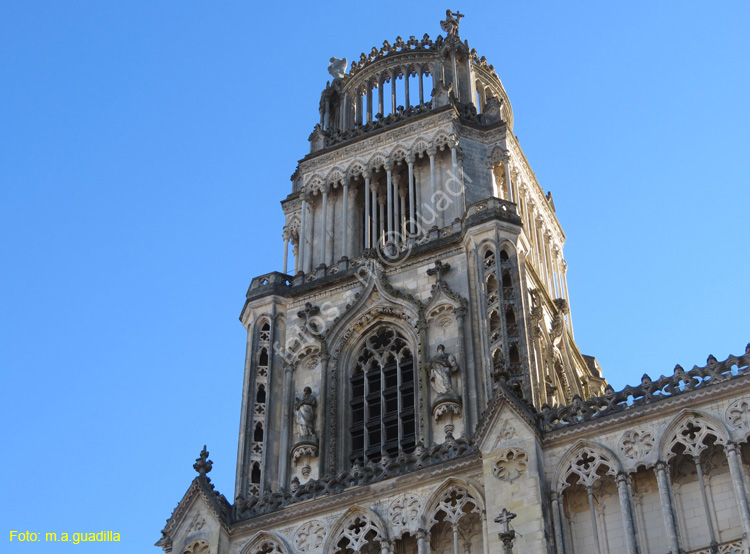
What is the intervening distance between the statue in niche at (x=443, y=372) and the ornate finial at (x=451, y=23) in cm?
1595

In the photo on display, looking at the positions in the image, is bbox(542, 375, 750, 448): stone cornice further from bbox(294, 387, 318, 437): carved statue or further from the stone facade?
bbox(294, 387, 318, 437): carved statue

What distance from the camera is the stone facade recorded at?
1145 inches

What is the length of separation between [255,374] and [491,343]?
695 centimetres

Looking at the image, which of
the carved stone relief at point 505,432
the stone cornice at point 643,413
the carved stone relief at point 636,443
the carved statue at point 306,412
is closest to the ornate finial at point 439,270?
the carved statue at point 306,412

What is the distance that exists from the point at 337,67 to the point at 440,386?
56.9ft

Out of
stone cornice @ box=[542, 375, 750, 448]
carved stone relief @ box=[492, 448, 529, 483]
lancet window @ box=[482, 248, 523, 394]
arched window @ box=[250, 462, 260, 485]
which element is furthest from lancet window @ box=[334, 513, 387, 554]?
arched window @ box=[250, 462, 260, 485]

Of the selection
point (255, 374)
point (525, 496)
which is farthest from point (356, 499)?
point (255, 374)

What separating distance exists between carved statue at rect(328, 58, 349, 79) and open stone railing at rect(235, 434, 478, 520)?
2166cm

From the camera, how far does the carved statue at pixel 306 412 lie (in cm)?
3878

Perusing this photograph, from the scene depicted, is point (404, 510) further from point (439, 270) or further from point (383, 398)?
point (439, 270)

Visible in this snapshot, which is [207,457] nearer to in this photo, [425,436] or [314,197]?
[425,436]

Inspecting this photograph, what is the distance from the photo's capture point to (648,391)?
99.0ft

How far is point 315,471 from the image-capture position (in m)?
37.9

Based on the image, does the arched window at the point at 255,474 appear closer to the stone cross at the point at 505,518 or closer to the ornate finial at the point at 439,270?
the ornate finial at the point at 439,270
